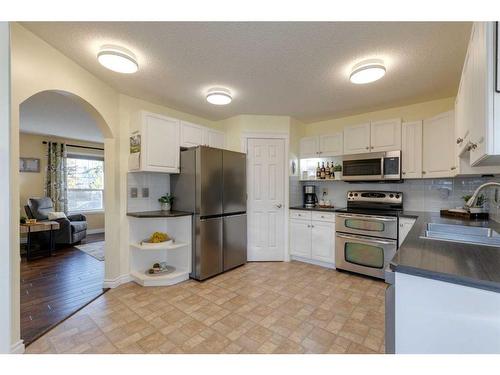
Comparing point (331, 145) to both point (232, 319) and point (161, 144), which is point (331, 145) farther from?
point (232, 319)

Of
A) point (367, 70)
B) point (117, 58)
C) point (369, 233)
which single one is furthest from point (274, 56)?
point (369, 233)

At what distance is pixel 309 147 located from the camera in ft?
13.0

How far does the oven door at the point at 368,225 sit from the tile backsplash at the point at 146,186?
8.27ft

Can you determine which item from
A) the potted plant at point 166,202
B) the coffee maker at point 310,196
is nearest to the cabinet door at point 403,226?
the coffee maker at point 310,196

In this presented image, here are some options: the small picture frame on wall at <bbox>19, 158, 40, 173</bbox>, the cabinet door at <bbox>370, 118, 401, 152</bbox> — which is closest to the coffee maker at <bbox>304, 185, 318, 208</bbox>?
the cabinet door at <bbox>370, 118, 401, 152</bbox>

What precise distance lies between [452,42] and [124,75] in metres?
2.98

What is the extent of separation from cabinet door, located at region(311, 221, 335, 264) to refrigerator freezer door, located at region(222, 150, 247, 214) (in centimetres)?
114

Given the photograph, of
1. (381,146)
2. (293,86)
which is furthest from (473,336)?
(381,146)

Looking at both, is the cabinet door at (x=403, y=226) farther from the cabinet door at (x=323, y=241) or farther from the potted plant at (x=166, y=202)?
the potted plant at (x=166, y=202)

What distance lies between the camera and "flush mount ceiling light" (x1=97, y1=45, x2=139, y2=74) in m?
1.92

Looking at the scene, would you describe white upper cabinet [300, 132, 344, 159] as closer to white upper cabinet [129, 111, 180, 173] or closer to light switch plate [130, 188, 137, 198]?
white upper cabinet [129, 111, 180, 173]

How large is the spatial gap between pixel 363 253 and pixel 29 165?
21.8 feet

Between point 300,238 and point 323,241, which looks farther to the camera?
point 300,238

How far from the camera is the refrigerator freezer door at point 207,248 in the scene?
2970 mm
